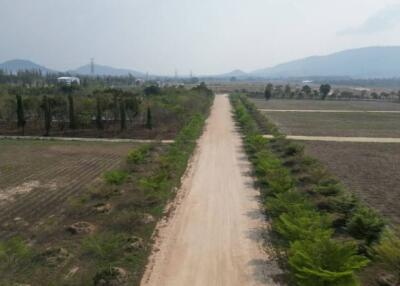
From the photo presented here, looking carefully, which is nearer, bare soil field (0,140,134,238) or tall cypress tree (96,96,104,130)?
bare soil field (0,140,134,238)

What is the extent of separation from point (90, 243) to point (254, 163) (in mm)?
14346

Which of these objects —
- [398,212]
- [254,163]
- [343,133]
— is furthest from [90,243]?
[343,133]

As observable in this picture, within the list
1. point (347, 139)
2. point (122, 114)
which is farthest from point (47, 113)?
point (347, 139)

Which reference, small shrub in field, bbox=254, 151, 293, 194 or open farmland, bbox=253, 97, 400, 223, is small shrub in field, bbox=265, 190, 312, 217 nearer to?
small shrub in field, bbox=254, 151, 293, 194

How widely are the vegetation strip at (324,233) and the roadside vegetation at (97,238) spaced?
165 inches

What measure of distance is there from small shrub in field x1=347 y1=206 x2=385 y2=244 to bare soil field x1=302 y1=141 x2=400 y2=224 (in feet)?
10.1

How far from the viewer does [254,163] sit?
2534 cm

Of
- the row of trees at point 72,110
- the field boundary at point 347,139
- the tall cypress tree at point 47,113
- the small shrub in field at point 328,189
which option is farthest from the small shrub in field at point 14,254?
the row of trees at point 72,110

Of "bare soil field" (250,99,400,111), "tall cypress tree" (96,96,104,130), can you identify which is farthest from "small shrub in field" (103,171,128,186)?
"bare soil field" (250,99,400,111)

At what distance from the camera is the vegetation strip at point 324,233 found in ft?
32.8

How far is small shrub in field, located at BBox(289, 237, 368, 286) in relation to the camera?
9.54 meters

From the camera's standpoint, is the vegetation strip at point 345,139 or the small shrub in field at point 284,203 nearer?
the small shrub in field at point 284,203

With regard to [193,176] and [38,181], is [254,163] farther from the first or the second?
[38,181]

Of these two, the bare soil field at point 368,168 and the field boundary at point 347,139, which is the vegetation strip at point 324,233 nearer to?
the bare soil field at point 368,168
